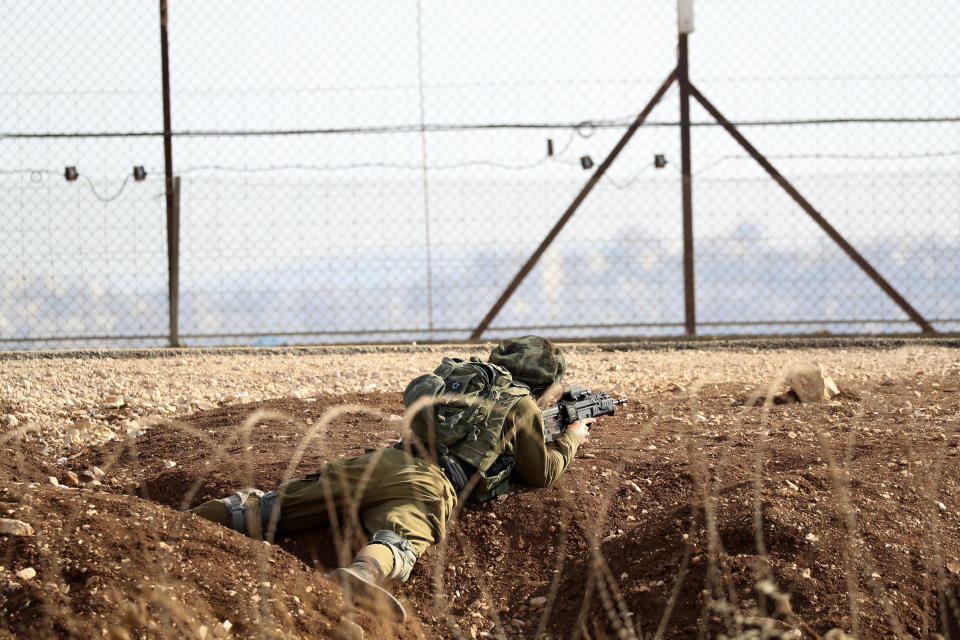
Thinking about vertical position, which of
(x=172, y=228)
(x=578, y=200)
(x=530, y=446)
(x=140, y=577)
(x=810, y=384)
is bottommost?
(x=140, y=577)

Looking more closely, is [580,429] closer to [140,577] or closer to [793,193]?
[140,577]

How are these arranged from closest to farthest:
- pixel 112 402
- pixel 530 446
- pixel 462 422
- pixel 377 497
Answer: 1. pixel 377 497
2. pixel 462 422
3. pixel 530 446
4. pixel 112 402

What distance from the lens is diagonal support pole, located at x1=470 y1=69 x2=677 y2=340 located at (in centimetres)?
758

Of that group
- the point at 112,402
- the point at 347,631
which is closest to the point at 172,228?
the point at 112,402

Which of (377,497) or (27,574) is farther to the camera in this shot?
(377,497)

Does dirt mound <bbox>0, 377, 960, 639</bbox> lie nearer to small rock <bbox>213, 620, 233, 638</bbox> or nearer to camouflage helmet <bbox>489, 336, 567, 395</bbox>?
small rock <bbox>213, 620, 233, 638</bbox>

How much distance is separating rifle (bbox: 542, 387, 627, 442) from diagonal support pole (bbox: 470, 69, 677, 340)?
376 cm

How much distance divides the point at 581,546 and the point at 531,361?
2.52 feet

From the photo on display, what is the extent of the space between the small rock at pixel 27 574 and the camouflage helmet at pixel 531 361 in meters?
1.79

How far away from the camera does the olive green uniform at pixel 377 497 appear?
2.87 m

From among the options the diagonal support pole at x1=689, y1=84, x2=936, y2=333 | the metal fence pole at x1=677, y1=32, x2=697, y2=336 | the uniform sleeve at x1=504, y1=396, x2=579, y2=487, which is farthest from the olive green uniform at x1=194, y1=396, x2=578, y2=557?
the diagonal support pole at x1=689, y1=84, x2=936, y2=333

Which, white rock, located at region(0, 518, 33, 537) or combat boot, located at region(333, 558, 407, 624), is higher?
white rock, located at region(0, 518, 33, 537)

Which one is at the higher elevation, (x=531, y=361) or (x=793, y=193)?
(x=793, y=193)

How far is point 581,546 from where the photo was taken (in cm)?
305
